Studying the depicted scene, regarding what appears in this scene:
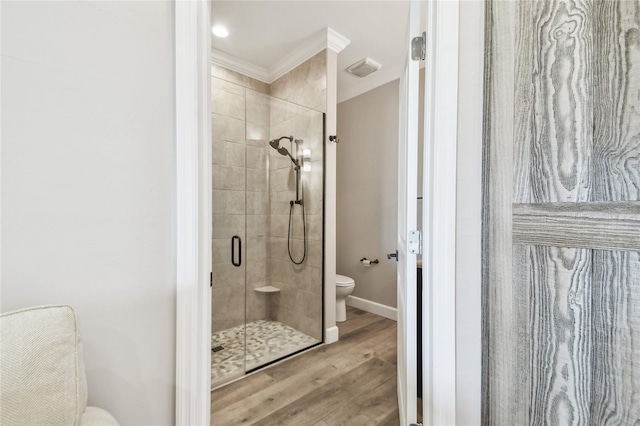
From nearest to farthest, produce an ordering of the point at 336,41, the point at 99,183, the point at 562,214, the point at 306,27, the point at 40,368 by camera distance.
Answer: the point at 40,368, the point at 562,214, the point at 99,183, the point at 306,27, the point at 336,41

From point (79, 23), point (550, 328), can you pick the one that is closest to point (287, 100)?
point (79, 23)

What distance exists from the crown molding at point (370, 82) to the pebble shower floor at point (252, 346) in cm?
291

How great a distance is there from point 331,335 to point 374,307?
0.88 m

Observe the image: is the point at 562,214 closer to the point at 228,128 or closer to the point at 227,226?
the point at 227,226

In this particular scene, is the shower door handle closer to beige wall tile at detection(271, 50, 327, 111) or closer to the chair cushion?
beige wall tile at detection(271, 50, 327, 111)

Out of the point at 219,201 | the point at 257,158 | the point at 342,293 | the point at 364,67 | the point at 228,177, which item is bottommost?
the point at 342,293

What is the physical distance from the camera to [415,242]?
108 centimetres

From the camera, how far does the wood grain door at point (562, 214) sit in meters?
0.67

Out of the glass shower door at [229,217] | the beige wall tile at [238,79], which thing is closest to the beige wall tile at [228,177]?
the glass shower door at [229,217]

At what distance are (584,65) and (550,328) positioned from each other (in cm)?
72

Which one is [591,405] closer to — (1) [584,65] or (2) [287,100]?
(1) [584,65]

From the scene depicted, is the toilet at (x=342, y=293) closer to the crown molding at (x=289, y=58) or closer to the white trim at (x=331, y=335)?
the white trim at (x=331, y=335)

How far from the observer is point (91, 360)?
0.86 metres

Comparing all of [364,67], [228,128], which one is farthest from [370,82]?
[228,128]
